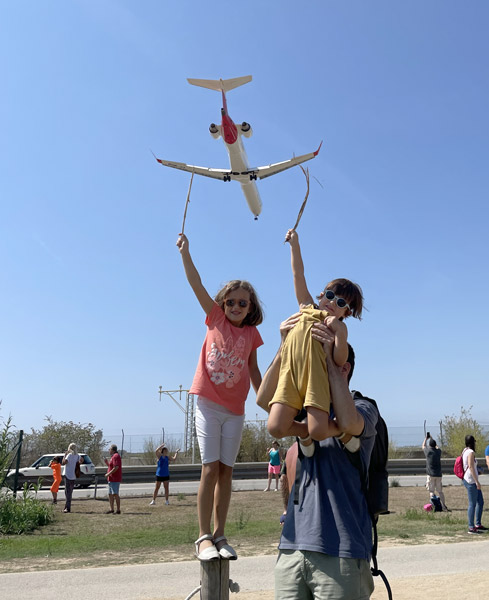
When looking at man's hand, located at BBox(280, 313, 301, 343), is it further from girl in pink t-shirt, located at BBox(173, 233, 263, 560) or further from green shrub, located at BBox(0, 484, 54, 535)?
green shrub, located at BBox(0, 484, 54, 535)

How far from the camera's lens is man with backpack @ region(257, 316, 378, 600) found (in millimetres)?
2373

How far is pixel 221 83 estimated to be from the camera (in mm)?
22016

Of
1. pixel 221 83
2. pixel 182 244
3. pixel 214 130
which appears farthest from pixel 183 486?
pixel 182 244

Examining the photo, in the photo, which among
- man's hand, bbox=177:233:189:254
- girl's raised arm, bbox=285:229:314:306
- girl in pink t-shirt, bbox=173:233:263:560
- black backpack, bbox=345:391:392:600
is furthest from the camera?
man's hand, bbox=177:233:189:254

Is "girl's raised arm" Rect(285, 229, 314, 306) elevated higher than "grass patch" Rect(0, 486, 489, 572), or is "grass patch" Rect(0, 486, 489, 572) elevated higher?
"girl's raised arm" Rect(285, 229, 314, 306)

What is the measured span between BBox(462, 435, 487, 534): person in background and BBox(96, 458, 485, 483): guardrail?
48.7 feet

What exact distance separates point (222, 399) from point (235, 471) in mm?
21777

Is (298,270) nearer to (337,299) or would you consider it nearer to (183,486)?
(337,299)

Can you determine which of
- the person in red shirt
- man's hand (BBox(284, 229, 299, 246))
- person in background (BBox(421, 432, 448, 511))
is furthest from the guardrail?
man's hand (BBox(284, 229, 299, 246))

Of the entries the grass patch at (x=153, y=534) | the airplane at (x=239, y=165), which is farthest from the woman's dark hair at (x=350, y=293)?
the airplane at (x=239, y=165)

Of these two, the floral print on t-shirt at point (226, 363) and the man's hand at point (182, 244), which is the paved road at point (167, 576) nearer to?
the floral print on t-shirt at point (226, 363)

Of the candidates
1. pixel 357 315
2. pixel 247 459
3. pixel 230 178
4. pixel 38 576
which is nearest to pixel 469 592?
pixel 357 315

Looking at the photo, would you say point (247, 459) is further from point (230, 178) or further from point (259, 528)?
point (259, 528)

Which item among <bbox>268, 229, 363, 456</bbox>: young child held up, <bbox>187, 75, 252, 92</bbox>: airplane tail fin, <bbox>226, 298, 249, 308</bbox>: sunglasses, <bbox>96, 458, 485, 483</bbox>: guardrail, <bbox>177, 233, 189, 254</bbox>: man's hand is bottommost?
<bbox>96, 458, 485, 483</bbox>: guardrail
